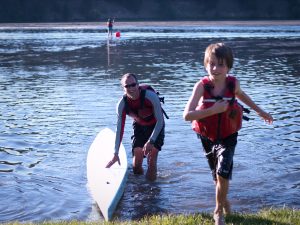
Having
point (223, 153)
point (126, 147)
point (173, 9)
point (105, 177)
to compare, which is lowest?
point (173, 9)

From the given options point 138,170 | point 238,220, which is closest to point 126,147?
point 138,170

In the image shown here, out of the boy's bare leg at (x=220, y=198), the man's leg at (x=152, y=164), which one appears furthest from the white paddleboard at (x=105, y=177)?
the boy's bare leg at (x=220, y=198)

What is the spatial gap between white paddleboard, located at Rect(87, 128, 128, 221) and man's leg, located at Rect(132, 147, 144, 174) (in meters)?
0.17

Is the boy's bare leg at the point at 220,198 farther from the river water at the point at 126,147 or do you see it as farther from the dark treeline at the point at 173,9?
the dark treeline at the point at 173,9

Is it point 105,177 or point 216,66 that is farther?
point 105,177

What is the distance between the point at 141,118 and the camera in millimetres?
8023

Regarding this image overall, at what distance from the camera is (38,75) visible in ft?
69.6

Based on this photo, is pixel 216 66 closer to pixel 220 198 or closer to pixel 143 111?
pixel 220 198

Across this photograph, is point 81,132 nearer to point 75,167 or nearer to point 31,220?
point 75,167

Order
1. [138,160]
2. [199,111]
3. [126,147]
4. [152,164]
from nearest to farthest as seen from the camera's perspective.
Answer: [199,111]
[152,164]
[138,160]
[126,147]

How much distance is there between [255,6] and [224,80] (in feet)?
321

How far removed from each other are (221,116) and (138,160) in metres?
3.23

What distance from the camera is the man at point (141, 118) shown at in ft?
24.3

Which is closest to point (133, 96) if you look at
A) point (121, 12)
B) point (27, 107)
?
point (27, 107)
